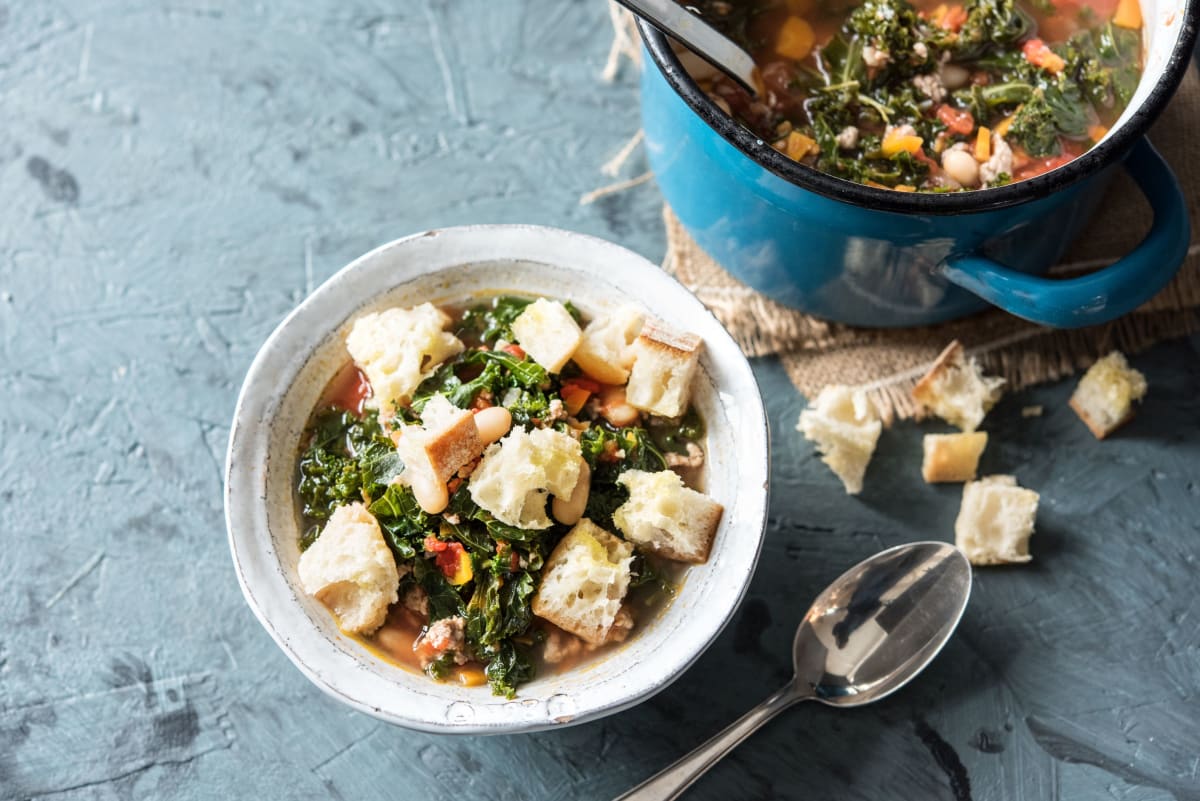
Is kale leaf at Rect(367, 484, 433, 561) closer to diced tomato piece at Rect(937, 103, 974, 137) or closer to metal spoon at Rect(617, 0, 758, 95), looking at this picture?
metal spoon at Rect(617, 0, 758, 95)

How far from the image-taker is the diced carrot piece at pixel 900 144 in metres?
2.44

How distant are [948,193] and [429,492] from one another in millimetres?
1155

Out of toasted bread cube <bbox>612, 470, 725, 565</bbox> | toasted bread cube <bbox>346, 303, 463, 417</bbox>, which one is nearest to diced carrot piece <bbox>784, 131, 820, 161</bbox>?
toasted bread cube <bbox>612, 470, 725, 565</bbox>

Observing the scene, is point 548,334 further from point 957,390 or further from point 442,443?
point 957,390

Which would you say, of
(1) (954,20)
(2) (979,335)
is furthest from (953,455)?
(1) (954,20)

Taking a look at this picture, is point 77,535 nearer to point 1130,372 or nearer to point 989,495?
point 989,495

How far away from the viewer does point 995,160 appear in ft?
7.89

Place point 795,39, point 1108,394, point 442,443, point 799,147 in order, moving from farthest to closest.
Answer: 1. point 1108,394
2. point 795,39
3. point 799,147
4. point 442,443

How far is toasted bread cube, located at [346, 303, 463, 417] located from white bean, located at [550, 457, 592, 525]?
0.40 meters

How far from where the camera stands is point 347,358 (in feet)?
7.98

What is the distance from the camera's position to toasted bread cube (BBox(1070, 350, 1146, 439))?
2709 mm

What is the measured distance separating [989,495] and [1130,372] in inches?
20.7

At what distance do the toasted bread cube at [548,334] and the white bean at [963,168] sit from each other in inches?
35.4

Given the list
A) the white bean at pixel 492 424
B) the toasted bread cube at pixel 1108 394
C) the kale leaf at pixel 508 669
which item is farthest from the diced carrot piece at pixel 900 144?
the kale leaf at pixel 508 669
